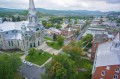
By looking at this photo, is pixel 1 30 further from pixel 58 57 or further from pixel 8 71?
pixel 58 57

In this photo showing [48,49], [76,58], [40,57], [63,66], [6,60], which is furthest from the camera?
[48,49]

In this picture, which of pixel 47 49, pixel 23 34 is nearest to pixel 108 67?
pixel 47 49

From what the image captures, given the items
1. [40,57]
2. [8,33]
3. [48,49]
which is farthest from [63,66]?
[8,33]

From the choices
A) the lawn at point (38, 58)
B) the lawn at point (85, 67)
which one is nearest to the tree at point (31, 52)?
the lawn at point (38, 58)

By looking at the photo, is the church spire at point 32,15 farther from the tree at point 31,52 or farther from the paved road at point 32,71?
the paved road at point 32,71

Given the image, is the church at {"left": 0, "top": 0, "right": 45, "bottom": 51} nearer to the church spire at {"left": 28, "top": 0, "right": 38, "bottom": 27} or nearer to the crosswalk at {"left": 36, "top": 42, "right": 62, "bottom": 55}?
the church spire at {"left": 28, "top": 0, "right": 38, "bottom": 27}

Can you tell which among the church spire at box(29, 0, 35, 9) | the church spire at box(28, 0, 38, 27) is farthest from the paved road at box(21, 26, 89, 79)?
the church spire at box(29, 0, 35, 9)
